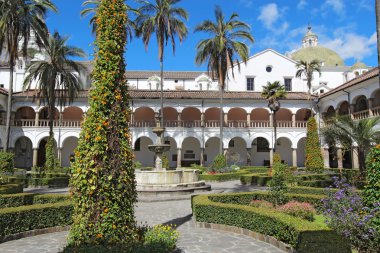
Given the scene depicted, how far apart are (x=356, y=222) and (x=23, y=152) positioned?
39894 millimetres

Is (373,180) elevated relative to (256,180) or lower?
elevated

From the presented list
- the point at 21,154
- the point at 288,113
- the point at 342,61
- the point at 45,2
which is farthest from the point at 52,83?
the point at 342,61

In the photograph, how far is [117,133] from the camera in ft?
20.1

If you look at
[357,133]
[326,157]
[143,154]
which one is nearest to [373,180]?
[357,133]

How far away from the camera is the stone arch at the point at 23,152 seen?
38.8 m

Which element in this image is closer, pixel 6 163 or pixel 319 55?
pixel 6 163

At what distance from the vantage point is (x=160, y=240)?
625cm

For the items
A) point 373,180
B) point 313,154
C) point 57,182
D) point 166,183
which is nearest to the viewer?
point 373,180

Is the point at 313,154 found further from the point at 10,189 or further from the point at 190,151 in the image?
the point at 10,189

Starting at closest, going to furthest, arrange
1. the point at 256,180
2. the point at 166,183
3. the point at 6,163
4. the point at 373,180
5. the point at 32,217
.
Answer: the point at 373,180 < the point at 32,217 < the point at 166,183 < the point at 6,163 < the point at 256,180

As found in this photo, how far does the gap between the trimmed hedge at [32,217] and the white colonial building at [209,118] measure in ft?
84.7

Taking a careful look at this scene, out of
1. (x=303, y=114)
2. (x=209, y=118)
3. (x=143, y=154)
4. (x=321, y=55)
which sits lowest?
(x=143, y=154)

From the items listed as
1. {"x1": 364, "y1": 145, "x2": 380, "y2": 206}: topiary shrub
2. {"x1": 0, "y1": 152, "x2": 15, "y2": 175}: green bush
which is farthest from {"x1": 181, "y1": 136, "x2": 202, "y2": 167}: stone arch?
{"x1": 364, "y1": 145, "x2": 380, "y2": 206}: topiary shrub

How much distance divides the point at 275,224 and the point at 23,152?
38258mm
